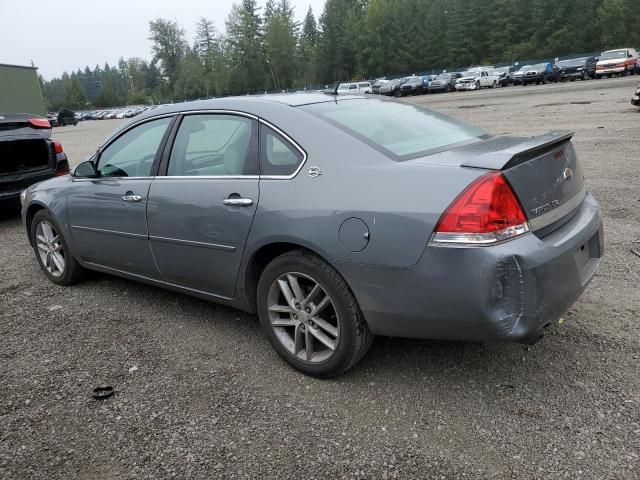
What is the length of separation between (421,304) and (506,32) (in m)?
98.0

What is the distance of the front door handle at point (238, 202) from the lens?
324 centimetres

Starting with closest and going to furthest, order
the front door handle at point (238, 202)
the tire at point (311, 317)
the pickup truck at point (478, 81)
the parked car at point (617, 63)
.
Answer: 1. the tire at point (311, 317)
2. the front door handle at point (238, 202)
3. the parked car at point (617, 63)
4. the pickup truck at point (478, 81)

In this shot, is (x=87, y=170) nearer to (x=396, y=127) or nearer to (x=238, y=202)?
(x=238, y=202)

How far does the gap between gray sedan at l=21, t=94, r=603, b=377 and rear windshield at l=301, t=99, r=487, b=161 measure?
0.02 metres

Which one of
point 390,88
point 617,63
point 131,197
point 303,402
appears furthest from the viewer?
point 390,88

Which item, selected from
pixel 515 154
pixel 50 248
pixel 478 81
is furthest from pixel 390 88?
pixel 515 154

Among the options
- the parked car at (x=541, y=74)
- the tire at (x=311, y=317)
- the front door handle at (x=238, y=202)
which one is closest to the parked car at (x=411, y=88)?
the parked car at (x=541, y=74)

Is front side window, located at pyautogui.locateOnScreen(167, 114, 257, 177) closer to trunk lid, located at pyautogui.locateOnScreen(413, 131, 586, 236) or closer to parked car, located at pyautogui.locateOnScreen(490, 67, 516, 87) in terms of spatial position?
trunk lid, located at pyautogui.locateOnScreen(413, 131, 586, 236)

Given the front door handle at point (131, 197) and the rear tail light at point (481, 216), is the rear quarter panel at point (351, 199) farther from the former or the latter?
the front door handle at point (131, 197)

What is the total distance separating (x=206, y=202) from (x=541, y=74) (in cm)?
4530

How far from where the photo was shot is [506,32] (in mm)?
89875

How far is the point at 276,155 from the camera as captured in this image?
3.25m

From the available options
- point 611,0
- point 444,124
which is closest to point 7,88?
point 444,124

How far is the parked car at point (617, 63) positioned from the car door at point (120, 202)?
41343 mm
